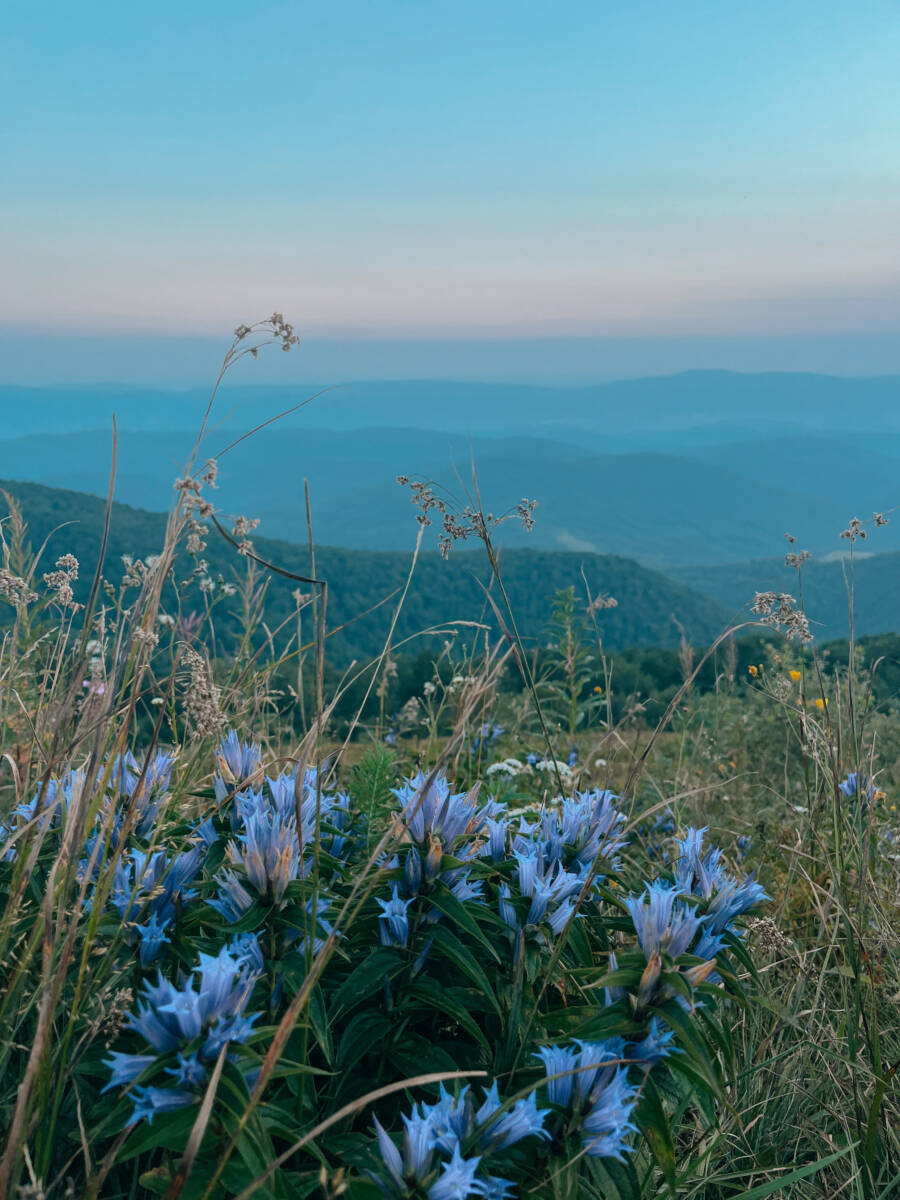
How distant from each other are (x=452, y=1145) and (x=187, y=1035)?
0.36 metres

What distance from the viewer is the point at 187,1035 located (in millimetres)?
1020

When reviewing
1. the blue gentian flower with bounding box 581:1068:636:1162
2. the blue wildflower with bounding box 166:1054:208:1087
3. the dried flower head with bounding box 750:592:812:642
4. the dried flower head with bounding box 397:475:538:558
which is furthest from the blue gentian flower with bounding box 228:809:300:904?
the dried flower head with bounding box 750:592:812:642

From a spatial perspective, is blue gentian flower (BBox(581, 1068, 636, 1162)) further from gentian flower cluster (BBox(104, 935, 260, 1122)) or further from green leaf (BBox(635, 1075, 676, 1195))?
gentian flower cluster (BBox(104, 935, 260, 1122))

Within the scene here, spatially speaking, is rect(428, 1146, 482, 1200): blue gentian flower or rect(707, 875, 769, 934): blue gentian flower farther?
rect(707, 875, 769, 934): blue gentian flower

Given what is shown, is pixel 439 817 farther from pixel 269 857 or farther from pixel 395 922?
pixel 269 857

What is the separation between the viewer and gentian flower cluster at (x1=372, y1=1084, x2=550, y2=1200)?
3.22 ft

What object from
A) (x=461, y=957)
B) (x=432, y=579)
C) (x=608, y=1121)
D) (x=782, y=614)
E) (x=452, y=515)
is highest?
(x=452, y=515)

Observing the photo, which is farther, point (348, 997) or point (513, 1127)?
point (348, 997)

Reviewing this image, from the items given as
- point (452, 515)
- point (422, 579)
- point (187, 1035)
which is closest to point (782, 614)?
point (452, 515)

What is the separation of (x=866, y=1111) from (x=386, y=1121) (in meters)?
1.43

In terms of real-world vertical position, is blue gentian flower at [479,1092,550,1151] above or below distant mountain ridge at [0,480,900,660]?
above

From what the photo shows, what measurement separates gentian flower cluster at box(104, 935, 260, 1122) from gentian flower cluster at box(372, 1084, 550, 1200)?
22 cm

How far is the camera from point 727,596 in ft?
490

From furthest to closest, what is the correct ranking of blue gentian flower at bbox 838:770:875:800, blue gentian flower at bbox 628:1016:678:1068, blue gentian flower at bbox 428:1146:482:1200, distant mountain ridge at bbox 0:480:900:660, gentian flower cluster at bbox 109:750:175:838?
distant mountain ridge at bbox 0:480:900:660, blue gentian flower at bbox 838:770:875:800, gentian flower cluster at bbox 109:750:175:838, blue gentian flower at bbox 628:1016:678:1068, blue gentian flower at bbox 428:1146:482:1200
